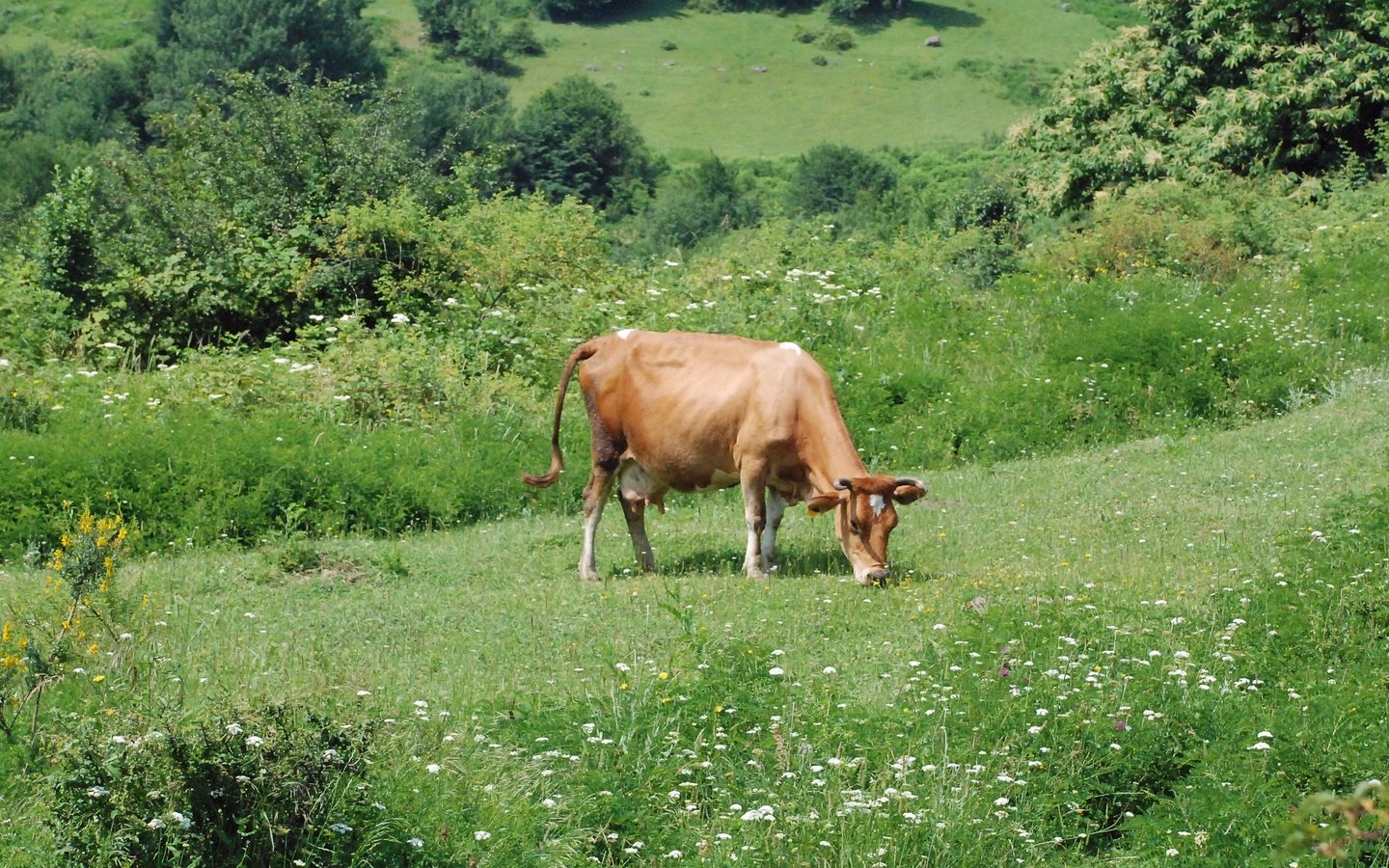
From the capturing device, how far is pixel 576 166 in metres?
78.2

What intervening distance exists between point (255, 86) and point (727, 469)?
60.7ft

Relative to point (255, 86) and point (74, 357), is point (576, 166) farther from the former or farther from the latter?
point (74, 357)

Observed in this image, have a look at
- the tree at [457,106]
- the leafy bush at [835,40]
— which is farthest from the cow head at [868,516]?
the leafy bush at [835,40]

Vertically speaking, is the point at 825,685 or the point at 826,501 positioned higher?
the point at 825,685

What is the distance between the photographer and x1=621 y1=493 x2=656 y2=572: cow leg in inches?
541

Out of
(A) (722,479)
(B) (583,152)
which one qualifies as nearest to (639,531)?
(A) (722,479)

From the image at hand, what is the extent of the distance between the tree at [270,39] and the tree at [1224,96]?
201ft

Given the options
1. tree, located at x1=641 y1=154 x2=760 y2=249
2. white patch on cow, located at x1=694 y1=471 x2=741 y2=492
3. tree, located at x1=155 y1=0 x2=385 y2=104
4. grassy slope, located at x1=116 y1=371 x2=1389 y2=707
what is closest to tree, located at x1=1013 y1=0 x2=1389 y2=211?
grassy slope, located at x1=116 y1=371 x2=1389 y2=707

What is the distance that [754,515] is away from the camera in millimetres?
13062

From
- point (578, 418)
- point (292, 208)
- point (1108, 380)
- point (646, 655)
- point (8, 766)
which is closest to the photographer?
point (8, 766)

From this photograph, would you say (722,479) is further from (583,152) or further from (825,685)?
(583,152)

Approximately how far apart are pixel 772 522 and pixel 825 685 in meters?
4.27

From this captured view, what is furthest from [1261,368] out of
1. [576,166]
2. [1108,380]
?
[576,166]

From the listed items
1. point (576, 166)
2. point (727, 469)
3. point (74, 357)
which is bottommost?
point (576, 166)
